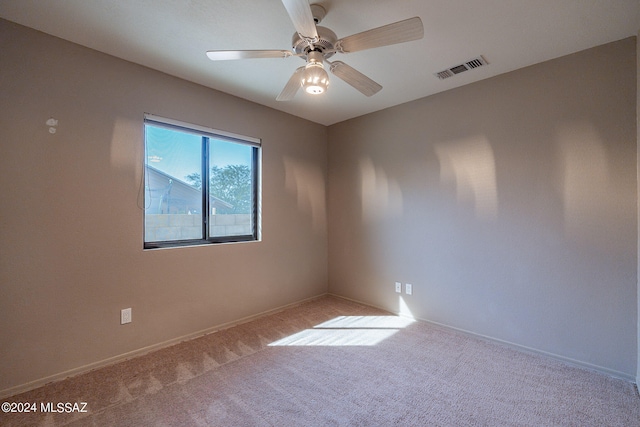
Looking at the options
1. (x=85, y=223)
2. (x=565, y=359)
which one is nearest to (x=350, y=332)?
(x=565, y=359)

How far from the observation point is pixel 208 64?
8.06ft

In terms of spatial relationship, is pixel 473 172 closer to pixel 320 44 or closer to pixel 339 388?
pixel 320 44

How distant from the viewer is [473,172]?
9.25ft

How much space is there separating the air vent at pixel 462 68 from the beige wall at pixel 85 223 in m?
2.12

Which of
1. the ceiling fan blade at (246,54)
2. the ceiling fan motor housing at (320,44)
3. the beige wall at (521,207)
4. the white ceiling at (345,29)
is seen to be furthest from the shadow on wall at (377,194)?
the ceiling fan blade at (246,54)

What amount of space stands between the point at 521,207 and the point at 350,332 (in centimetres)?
199

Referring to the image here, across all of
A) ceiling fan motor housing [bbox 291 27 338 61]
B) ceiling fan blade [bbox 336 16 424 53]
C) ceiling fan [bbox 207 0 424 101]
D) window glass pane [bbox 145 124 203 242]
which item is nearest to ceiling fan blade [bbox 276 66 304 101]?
ceiling fan [bbox 207 0 424 101]

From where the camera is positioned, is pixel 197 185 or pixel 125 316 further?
pixel 197 185

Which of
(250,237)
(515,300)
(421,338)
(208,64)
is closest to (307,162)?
(250,237)

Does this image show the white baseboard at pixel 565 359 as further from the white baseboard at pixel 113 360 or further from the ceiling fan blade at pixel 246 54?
the ceiling fan blade at pixel 246 54

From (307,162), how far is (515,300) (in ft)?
9.15

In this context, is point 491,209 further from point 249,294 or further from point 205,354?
point 205,354

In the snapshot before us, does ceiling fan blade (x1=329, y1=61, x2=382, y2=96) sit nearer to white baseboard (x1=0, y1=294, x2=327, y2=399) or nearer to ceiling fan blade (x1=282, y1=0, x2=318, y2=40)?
ceiling fan blade (x1=282, y1=0, x2=318, y2=40)

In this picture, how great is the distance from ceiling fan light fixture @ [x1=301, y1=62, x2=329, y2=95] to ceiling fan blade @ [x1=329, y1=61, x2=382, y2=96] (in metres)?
0.13
